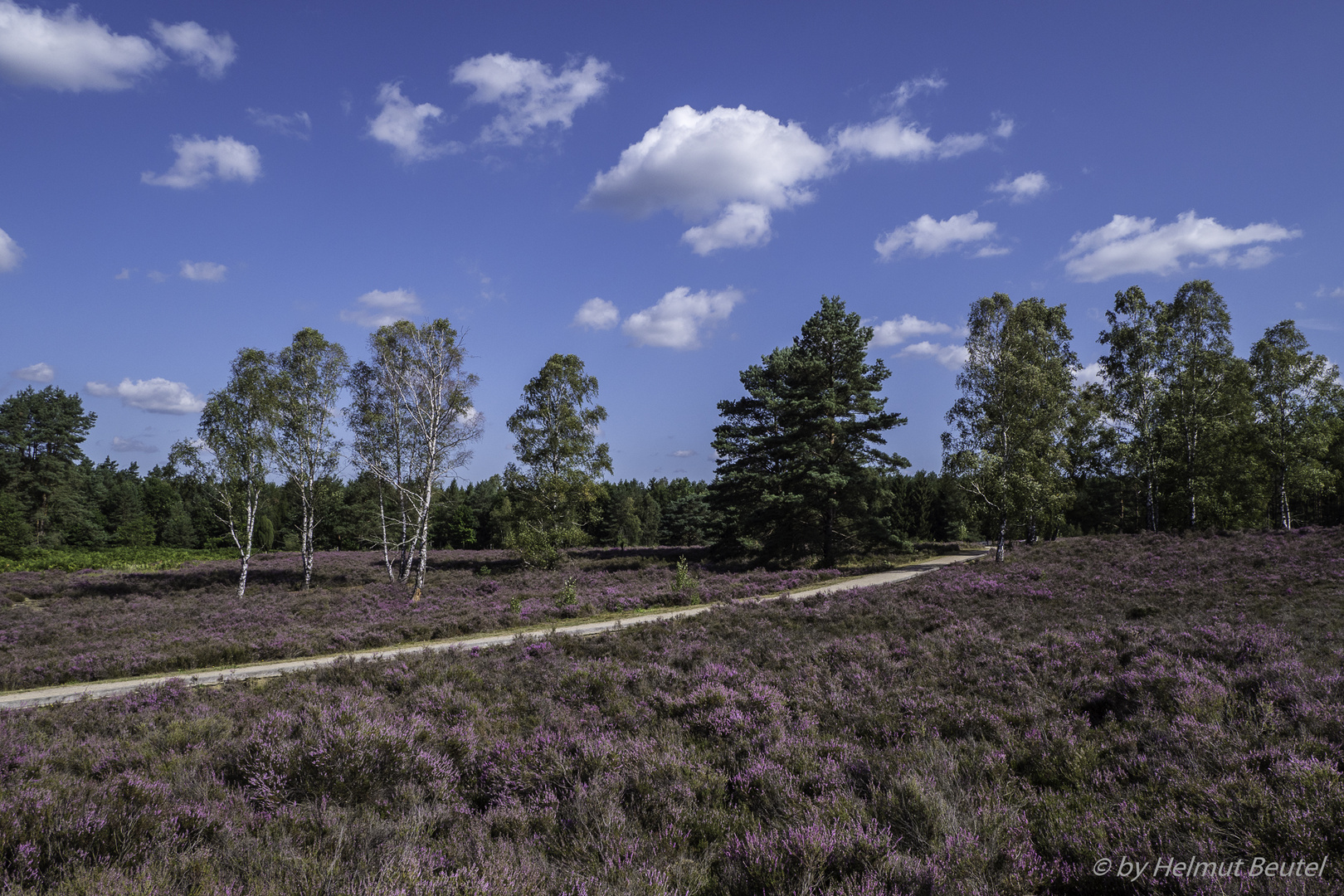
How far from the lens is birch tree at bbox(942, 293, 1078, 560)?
2555 centimetres

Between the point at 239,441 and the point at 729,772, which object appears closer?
the point at 729,772

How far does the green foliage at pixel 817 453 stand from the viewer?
98.0 feet

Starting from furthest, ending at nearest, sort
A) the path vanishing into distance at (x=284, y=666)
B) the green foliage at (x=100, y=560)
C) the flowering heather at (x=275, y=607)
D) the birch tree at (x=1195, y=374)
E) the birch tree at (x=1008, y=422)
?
the green foliage at (x=100, y=560), the birch tree at (x=1195, y=374), the birch tree at (x=1008, y=422), the flowering heather at (x=275, y=607), the path vanishing into distance at (x=284, y=666)

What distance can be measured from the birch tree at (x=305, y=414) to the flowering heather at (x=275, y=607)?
16.5 ft

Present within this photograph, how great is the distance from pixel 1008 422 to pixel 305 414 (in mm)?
34797

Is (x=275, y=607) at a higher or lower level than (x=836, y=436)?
lower

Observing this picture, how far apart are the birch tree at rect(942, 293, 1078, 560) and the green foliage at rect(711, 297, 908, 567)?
4.37 m

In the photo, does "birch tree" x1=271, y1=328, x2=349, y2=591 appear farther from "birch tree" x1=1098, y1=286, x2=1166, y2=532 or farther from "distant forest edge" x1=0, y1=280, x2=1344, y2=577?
"birch tree" x1=1098, y1=286, x2=1166, y2=532

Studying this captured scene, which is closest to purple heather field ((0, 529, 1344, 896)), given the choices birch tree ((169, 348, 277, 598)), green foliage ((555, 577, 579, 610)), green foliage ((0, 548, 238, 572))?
green foliage ((555, 577, 579, 610))

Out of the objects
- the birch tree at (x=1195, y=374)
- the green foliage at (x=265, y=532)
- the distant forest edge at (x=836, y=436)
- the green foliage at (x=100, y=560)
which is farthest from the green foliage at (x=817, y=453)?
the green foliage at (x=265, y=532)

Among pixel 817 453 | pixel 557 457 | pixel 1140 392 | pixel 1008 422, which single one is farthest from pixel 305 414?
pixel 1140 392

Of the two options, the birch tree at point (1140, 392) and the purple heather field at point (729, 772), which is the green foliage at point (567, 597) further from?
the birch tree at point (1140, 392)

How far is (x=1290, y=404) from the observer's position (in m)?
34.0

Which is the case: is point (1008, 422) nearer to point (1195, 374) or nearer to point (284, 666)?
point (1195, 374)
